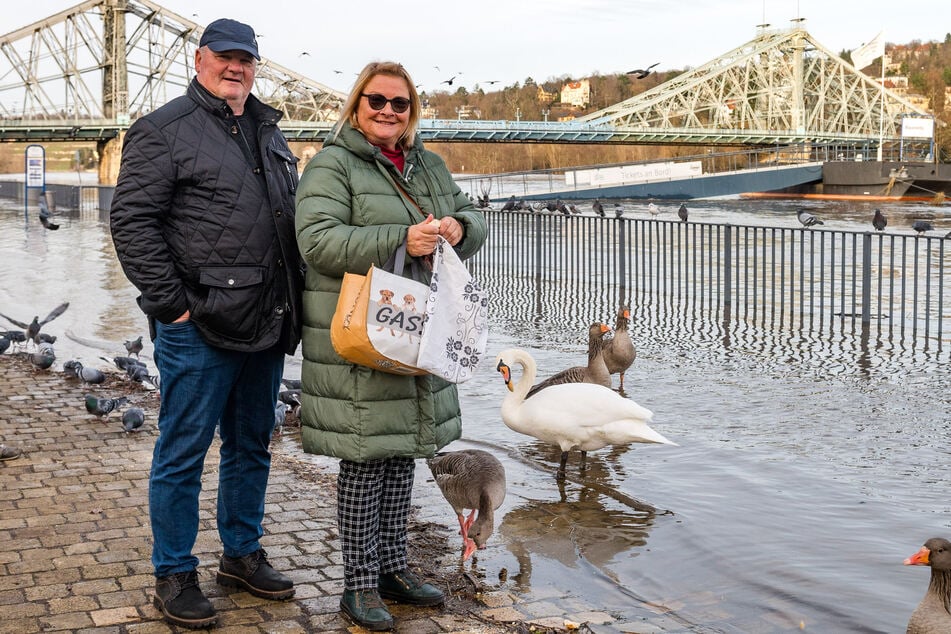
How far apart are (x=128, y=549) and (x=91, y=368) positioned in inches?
152

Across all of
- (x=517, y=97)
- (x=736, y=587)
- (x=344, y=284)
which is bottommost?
(x=736, y=587)

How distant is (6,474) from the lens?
527 centimetres

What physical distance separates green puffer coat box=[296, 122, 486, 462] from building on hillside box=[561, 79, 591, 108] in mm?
98681

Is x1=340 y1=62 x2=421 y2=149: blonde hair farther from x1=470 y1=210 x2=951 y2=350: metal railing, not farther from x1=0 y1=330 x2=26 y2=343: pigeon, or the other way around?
x1=470 y1=210 x2=951 y2=350: metal railing

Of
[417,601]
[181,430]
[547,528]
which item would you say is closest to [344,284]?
[181,430]

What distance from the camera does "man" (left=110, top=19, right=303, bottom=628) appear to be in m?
3.36

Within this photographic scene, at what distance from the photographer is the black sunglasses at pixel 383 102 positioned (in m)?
3.42

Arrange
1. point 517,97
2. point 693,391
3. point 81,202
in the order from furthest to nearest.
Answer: point 517,97 < point 81,202 < point 693,391

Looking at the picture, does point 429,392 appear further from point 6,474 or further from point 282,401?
point 282,401

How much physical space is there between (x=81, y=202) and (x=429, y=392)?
32.9 m

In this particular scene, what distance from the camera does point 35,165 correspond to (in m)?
30.7

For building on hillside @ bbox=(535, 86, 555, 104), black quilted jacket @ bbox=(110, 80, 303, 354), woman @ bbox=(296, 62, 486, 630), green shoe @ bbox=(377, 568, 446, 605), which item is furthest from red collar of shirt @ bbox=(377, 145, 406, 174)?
building on hillside @ bbox=(535, 86, 555, 104)

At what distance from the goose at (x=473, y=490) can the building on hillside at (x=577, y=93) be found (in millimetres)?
97704

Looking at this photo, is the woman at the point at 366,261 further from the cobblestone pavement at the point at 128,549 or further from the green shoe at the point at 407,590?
the cobblestone pavement at the point at 128,549
